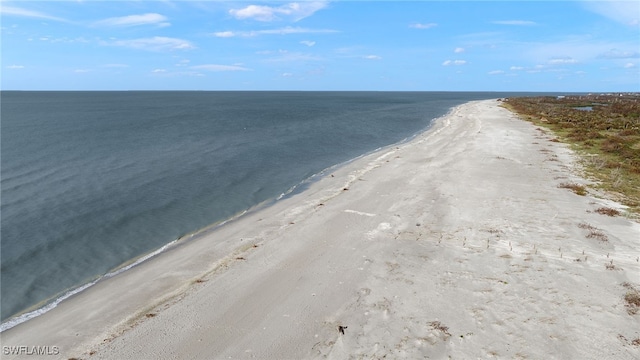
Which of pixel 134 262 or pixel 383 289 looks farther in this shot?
pixel 134 262

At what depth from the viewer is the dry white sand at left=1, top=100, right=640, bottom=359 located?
9.13 metres

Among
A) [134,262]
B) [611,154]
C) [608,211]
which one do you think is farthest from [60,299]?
[611,154]

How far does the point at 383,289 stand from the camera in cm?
1157

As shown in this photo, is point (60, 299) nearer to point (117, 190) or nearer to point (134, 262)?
point (134, 262)

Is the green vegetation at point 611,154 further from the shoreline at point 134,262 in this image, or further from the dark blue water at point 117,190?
the dark blue water at point 117,190

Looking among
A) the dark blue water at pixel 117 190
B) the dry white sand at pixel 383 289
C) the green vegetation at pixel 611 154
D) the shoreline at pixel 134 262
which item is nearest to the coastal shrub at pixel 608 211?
the dry white sand at pixel 383 289

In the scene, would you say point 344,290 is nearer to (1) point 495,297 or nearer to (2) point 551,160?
A: (1) point 495,297

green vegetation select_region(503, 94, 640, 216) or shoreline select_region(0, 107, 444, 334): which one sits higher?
green vegetation select_region(503, 94, 640, 216)

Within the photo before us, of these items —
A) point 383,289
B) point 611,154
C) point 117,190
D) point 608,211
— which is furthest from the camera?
point 611,154

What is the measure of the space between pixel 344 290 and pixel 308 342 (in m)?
2.62

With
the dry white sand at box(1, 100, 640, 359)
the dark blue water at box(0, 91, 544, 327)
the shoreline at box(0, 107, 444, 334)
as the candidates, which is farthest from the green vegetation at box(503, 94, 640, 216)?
the dark blue water at box(0, 91, 544, 327)

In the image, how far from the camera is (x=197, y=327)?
10.0m

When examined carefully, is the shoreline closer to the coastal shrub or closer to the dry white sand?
the dry white sand

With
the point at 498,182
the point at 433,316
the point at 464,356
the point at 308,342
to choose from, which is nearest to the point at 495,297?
the point at 433,316
